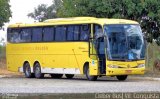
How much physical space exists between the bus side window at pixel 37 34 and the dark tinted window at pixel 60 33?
184 centimetres

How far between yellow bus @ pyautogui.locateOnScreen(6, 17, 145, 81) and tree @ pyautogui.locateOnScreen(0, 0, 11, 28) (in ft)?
58.0

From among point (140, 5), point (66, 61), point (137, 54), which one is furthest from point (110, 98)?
point (140, 5)

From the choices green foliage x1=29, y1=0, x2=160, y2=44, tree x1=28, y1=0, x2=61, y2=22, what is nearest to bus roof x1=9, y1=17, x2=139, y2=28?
green foliage x1=29, y1=0, x2=160, y2=44

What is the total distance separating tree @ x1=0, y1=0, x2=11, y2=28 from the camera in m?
57.8

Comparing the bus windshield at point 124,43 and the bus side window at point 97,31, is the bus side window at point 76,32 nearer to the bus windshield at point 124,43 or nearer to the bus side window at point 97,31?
the bus side window at point 97,31

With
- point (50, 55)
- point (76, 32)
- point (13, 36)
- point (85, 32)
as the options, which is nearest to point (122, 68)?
point (85, 32)

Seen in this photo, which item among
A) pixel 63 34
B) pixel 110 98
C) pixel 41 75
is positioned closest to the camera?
pixel 110 98

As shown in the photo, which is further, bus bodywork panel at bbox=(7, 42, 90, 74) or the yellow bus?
bus bodywork panel at bbox=(7, 42, 90, 74)

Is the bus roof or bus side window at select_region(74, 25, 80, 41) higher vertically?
the bus roof

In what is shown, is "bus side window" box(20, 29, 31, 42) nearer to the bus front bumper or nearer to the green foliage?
the green foliage

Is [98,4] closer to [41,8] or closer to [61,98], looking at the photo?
[61,98]

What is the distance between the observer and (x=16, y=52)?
135 ft

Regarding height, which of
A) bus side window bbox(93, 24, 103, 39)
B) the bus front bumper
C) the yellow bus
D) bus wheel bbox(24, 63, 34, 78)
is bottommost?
bus wheel bbox(24, 63, 34, 78)

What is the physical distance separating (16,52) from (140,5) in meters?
8.88
